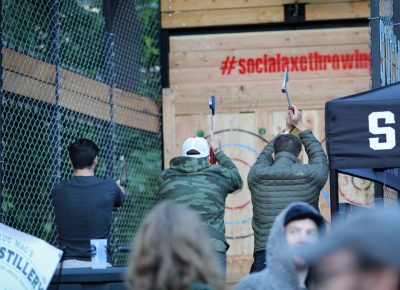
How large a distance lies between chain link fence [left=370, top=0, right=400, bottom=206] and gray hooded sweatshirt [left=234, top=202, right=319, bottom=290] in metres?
2.68

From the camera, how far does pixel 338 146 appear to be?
6.67m

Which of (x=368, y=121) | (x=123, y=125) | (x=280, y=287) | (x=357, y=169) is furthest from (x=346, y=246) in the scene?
(x=123, y=125)

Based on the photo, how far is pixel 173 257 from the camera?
3.04m

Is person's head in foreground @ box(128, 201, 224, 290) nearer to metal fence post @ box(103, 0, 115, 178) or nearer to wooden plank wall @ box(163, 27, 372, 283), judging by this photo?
metal fence post @ box(103, 0, 115, 178)

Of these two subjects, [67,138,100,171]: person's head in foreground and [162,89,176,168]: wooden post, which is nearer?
[67,138,100,171]: person's head in foreground

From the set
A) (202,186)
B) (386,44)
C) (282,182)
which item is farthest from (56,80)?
(386,44)

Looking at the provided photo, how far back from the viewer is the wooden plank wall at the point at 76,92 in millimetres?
8727

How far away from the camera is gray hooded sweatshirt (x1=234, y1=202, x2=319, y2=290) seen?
438 centimetres

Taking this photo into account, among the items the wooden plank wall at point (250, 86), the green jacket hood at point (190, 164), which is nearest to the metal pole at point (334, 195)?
the green jacket hood at point (190, 164)

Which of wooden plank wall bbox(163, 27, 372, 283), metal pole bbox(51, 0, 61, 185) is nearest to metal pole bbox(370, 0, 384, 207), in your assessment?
metal pole bbox(51, 0, 61, 185)

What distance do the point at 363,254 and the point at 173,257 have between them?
4.42 ft

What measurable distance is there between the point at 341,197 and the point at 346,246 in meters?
9.92

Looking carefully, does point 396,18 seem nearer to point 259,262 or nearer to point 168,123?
point 259,262

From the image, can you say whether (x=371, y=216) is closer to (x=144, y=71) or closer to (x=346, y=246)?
(x=346, y=246)
